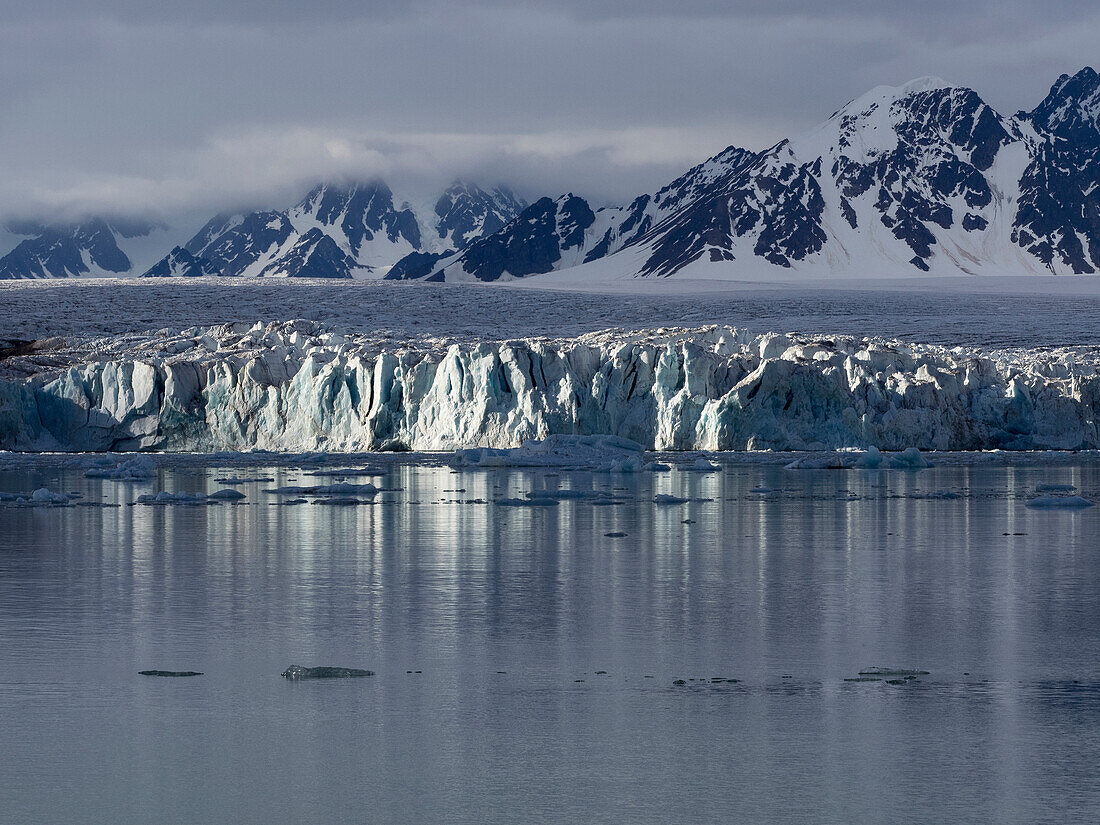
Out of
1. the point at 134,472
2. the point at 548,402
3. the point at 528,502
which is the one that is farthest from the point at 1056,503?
the point at 548,402

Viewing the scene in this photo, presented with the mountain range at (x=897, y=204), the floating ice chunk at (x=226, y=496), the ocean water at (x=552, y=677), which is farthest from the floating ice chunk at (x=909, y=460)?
the mountain range at (x=897, y=204)

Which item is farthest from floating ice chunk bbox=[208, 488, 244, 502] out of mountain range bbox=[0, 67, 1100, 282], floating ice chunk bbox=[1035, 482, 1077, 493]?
mountain range bbox=[0, 67, 1100, 282]

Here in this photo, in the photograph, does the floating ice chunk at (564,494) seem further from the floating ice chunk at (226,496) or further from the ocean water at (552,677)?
the ocean water at (552,677)

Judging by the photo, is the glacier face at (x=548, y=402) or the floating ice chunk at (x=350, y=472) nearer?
the floating ice chunk at (x=350, y=472)

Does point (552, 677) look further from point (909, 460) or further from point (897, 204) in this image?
point (897, 204)

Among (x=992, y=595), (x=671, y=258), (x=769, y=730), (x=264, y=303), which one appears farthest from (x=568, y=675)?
(x=671, y=258)
